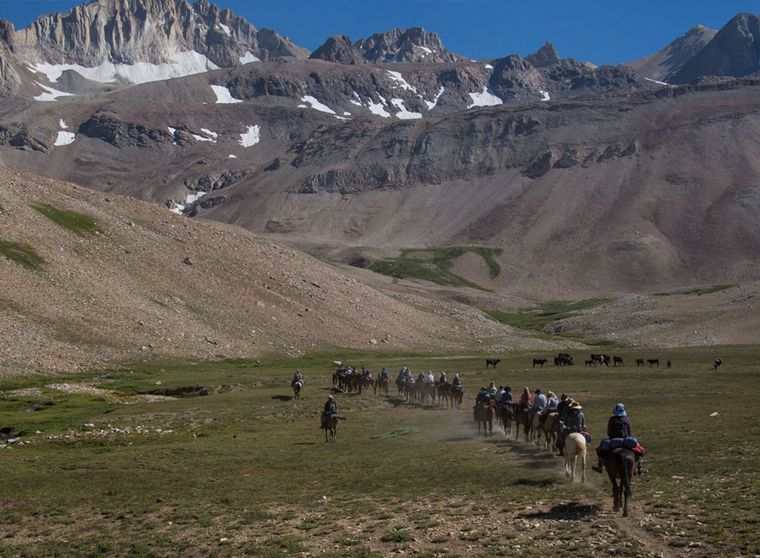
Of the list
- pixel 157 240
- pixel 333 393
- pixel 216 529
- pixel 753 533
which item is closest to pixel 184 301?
pixel 157 240

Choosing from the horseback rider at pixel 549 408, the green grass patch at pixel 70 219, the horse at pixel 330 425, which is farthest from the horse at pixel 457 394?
the green grass patch at pixel 70 219

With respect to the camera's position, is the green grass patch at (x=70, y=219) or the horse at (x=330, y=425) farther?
the green grass patch at (x=70, y=219)

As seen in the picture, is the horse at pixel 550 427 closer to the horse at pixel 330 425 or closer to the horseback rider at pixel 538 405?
the horseback rider at pixel 538 405

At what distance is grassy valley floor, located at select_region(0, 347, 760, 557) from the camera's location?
19047 millimetres

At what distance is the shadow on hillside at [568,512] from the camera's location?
800 inches

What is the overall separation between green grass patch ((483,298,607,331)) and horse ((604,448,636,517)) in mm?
133300

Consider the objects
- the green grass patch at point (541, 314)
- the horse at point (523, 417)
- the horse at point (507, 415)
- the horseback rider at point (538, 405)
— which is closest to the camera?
the horseback rider at point (538, 405)

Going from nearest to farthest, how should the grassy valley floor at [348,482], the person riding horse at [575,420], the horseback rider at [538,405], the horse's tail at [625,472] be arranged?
the grassy valley floor at [348,482] < the horse's tail at [625,472] < the person riding horse at [575,420] < the horseback rider at [538,405]

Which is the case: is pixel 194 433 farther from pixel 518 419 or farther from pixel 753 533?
pixel 753 533

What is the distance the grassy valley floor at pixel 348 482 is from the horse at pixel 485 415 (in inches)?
24.1

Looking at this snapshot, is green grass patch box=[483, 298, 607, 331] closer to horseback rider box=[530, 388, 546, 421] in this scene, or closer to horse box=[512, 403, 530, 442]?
horse box=[512, 403, 530, 442]

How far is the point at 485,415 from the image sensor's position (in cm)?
3722

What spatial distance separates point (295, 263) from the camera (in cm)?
11606

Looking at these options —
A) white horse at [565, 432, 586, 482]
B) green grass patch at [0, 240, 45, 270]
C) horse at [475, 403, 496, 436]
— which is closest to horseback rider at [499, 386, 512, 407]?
horse at [475, 403, 496, 436]
